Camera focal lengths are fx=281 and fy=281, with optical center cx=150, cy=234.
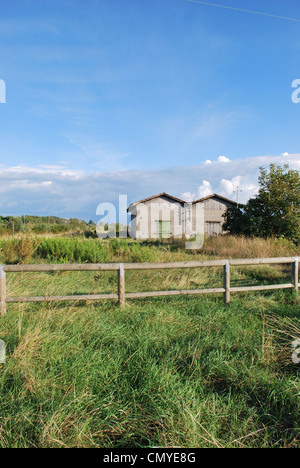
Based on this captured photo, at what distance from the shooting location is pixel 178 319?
180 inches

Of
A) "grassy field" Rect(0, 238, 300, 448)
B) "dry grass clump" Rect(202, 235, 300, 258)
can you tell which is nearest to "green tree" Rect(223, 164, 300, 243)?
"dry grass clump" Rect(202, 235, 300, 258)

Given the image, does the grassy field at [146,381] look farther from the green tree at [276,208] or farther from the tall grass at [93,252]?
the green tree at [276,208]

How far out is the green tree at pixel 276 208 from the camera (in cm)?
1517

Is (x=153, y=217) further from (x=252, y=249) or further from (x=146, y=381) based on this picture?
(x=146, y=381)

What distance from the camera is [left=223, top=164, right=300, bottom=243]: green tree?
15172 mm

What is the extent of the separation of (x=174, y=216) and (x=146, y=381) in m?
26.2

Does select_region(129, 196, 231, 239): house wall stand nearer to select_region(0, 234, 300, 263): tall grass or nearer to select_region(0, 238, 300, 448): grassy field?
select_region(0, 234, 300, 263): tall grass

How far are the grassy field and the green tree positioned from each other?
11.4 metres

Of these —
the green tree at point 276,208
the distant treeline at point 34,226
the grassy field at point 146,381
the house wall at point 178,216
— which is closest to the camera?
the grassy field at point 146,381

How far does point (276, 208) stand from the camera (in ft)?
51.1

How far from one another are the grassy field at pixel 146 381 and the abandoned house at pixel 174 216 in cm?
2281

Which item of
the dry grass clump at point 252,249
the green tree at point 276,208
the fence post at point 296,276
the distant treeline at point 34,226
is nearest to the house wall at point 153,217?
the distant treeline at point 34,226

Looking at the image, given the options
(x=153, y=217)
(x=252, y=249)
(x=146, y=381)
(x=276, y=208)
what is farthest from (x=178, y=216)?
(x=146, y=381)
